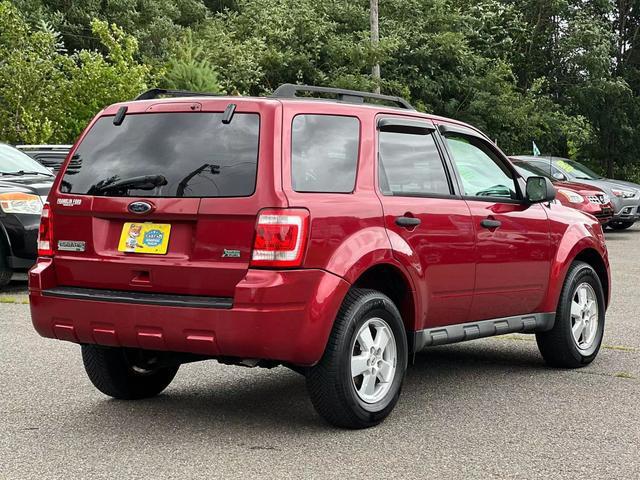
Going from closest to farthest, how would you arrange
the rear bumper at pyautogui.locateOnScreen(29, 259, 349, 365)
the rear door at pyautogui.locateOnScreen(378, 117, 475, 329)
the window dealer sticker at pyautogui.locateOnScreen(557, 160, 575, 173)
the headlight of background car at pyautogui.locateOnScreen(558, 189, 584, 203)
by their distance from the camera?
the rear bumper at pyautogui.locateOnScreen(29, 259, 349, 365)
the rear door at pyautogui.locateOnScreen(378, 117, 475, 329)
the headlight of background car at pyautogui.locateOnScreen(558, 189, 584, 203)
the window dealer sticker at pyautogui.locateOnScreen(557, 160, 575, 173)

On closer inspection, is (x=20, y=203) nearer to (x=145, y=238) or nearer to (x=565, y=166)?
(x=145, y=238)

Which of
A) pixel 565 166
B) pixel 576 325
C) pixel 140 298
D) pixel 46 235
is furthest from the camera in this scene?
pixel 565 166

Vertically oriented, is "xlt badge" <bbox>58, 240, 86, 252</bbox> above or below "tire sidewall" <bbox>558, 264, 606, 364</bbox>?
above

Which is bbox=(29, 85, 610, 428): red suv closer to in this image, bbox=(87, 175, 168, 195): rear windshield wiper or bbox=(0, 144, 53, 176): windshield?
bbox=(87, 175, 168, 195): rear windshield wiper

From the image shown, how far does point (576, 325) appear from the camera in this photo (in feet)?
25.7

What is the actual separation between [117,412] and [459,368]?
8.50 feet

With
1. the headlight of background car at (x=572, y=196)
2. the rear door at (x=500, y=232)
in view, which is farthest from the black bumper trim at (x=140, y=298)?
the headlight of background car at (x=572, y=196)

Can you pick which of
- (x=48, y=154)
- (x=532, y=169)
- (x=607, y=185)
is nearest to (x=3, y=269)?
(x=48, y=154)

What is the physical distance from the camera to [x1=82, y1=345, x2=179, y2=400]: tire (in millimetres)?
6450

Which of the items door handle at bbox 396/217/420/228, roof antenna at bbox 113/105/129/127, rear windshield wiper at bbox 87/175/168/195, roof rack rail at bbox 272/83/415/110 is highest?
roof rack rail at bbox 272/83/415/110

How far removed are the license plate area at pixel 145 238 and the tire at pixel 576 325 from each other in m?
3.13

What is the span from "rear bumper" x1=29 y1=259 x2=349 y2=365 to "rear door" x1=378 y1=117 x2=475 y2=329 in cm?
72

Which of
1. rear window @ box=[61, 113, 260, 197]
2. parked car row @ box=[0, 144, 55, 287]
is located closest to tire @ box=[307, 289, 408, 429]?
→ rear window @ box=[61, 113, 260, 197]

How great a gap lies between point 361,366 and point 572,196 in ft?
50.6
